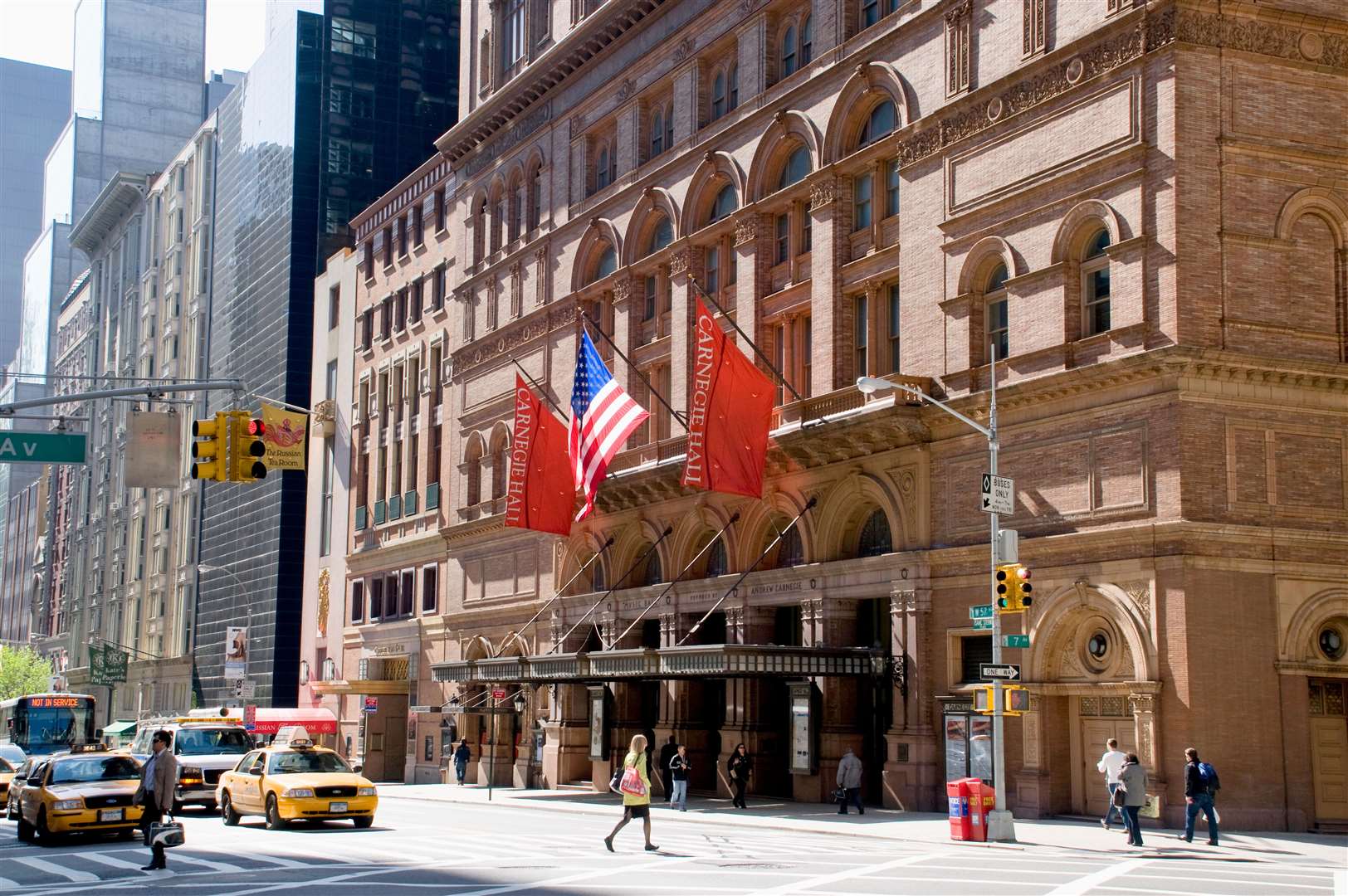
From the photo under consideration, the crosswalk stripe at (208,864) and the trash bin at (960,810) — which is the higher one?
the trash bin at (960,810)

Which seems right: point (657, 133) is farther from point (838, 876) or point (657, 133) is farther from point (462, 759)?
point (838, 876)

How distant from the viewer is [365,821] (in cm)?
3225

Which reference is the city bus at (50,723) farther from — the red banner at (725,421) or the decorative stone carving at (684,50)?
the decorative stone carving at (684,50)

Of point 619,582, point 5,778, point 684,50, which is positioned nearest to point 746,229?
point 684,50

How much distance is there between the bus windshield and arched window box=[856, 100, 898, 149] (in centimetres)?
2220

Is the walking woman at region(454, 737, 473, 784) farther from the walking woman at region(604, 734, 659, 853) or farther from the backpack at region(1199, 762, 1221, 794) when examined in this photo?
the backpack at region(1199, 762, 1221, 794)

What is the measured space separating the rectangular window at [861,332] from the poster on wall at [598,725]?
1489 cm

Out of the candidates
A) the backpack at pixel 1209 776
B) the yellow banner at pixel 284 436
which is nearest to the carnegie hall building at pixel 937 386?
the backpack at pixel 1209 776

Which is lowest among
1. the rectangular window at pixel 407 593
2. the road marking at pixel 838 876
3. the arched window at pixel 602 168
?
the road marking at pixel 838 876

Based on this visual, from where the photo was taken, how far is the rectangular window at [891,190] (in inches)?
1668

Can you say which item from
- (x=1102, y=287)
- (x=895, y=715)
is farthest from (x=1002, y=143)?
(x=895, y=715)

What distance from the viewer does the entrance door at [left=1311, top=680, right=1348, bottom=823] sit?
108 feet

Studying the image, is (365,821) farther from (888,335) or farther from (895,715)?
(888,335)

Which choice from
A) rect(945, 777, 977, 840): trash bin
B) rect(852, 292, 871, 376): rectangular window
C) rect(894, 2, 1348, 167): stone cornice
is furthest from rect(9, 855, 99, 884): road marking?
rect(894, 2, 1348, 167): stone cornice
